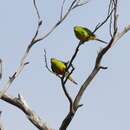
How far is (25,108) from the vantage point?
473 cm

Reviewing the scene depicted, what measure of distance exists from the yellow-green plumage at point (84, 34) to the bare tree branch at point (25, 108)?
32.5 inches

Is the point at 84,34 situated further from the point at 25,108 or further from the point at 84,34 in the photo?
the point at 25,108

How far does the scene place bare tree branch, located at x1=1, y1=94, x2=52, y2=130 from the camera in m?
4.60

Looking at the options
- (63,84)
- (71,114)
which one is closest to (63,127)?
(71,114)

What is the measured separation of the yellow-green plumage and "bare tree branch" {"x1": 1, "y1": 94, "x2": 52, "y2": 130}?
0.83 meters

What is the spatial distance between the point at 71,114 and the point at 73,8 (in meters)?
0.87

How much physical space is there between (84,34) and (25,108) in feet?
3.03

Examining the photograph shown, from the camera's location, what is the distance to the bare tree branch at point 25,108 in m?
4.60

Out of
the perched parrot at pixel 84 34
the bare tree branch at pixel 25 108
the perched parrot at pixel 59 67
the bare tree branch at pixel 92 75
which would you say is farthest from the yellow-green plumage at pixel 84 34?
the bare tree branch at pixel 25 108

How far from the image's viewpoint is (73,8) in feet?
14.4

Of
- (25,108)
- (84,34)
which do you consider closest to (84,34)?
(84,34)

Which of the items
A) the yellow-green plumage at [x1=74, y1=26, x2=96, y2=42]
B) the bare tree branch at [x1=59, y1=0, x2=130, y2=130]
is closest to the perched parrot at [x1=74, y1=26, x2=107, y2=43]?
the yellow-green plumage at [x1=74, y1=26, x2=96, y2=42]

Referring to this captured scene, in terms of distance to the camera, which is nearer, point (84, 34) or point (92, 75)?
point (84, 34)

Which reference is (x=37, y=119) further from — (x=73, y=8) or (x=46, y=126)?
(x=73, y=8)
